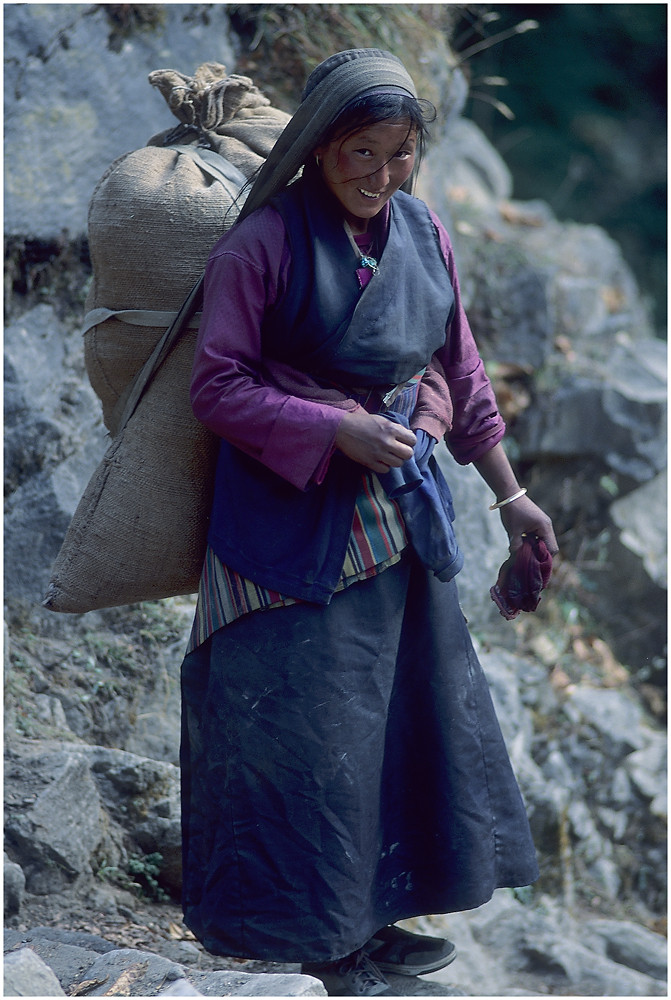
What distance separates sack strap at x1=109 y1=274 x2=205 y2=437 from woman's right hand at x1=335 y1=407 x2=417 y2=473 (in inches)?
18.8

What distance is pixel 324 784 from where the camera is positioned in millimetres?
2109

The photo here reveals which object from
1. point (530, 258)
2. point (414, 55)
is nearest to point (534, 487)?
point (530, 258)

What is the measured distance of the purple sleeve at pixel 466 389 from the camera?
7.57ft

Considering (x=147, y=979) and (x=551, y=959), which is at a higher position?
(x=147, y=979)

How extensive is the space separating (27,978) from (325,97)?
1743 mm

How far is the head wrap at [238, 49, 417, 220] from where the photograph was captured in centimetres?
193

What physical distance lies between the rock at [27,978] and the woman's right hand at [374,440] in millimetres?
1133

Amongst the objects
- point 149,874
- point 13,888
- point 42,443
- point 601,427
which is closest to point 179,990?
point 13,888

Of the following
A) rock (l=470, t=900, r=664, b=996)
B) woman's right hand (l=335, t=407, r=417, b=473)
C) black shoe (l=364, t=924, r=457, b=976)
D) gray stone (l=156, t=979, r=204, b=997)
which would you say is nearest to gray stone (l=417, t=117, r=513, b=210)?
rock (l=470, t=900, r=664, b=996)

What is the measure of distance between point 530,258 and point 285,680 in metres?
4.50

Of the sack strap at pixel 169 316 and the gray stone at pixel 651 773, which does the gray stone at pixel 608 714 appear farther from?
the sack strap at pixel 169 316

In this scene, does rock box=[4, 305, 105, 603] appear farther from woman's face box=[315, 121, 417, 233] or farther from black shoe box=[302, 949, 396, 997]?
woman's face box=[315, 121, 417, 233]

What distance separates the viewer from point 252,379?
2.02 metres

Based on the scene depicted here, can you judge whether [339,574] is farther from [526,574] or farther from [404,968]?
[404,968]
